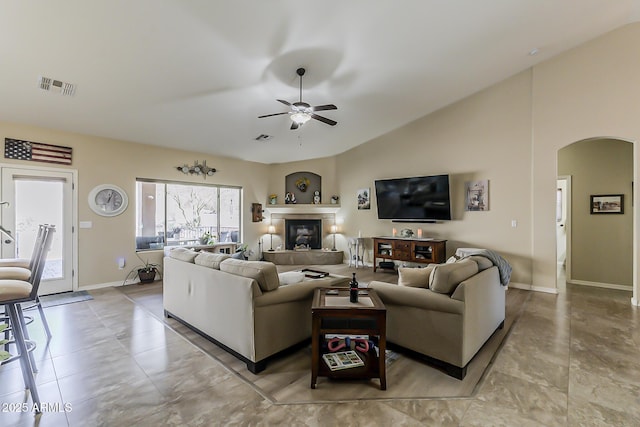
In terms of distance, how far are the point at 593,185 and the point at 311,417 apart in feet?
21.6

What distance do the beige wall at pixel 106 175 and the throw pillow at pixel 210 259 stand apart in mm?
3221

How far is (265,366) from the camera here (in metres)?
2.50

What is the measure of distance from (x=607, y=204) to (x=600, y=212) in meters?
0.17

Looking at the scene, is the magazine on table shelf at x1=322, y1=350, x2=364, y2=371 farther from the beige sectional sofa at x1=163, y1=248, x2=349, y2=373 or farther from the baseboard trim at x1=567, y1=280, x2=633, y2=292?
the baseboard trim at x1=567, y1=280, x2=633, y2=292

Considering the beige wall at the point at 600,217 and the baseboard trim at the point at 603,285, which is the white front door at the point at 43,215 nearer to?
the beige wall at the point at 600,217

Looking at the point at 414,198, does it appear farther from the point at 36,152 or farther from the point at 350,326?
the point at 36,152

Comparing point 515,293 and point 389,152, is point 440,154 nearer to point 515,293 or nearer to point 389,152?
point 389,152

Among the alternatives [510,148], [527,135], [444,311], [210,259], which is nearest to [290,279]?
[210,259]

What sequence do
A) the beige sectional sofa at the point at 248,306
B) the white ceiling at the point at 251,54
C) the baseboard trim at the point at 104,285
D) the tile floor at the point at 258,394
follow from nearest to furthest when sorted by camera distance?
the tile floor at the point at 258,394, the beige sectional sofa at the point at 248,306, the white ceiling at the point at 251,54, the baseboard trim at the point at 104,285

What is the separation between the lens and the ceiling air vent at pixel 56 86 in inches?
138

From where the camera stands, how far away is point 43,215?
4.71m

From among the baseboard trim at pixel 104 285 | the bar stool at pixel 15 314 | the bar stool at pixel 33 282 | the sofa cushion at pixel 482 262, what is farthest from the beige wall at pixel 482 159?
the bar stool at pixel 15 314

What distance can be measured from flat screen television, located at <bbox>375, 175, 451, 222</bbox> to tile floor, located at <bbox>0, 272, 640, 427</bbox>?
286 centimetres

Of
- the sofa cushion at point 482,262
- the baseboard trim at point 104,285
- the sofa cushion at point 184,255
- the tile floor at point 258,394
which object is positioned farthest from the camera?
the baseboard trim at point 104,285
